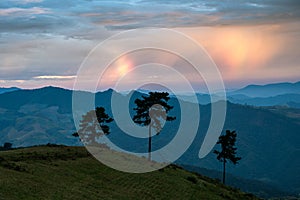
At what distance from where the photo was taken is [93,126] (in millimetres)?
80438

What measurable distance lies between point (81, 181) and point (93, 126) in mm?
36985

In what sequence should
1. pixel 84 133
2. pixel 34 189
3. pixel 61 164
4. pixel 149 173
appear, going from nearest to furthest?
pixel 34 189 < pixel 61 164 < pixel 149 173 < pixel 84 133

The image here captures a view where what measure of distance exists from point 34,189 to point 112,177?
50.8 feet

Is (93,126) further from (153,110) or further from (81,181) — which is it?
(81,181)

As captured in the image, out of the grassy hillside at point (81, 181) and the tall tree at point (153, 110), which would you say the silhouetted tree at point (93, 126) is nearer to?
the tall tree at point (153, 110)

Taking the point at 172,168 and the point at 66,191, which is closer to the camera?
the point at 66,191

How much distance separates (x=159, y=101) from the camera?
70.9m

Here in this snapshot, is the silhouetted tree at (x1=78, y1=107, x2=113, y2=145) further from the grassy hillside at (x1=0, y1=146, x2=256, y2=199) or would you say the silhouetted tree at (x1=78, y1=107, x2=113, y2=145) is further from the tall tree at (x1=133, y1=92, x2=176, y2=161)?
the grassy hillside at (x1=0, y1=146, x2=256, y2=199)

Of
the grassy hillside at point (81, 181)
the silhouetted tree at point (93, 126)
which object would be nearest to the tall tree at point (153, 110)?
the silhouetted tree at point (93, 126)

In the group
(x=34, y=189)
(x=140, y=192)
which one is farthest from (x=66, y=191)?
(x=140, y=192)

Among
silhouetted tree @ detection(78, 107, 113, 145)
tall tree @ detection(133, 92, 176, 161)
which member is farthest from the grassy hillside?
silhouetted tree @ detection(78, 107, 113, 145)

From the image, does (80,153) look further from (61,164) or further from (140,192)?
(140,192)

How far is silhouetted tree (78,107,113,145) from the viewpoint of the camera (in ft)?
260

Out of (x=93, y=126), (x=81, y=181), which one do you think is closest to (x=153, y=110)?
(x=93, y=126)
